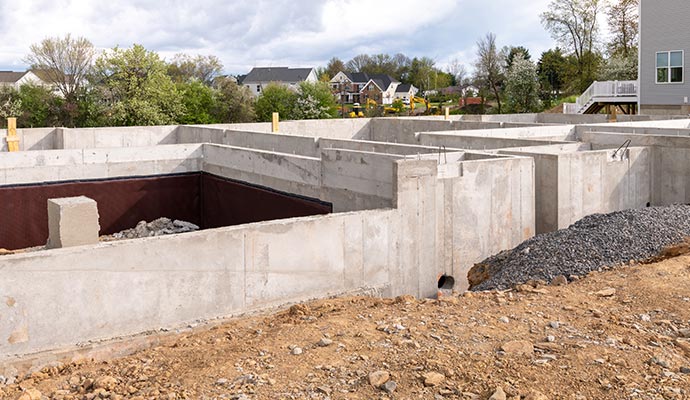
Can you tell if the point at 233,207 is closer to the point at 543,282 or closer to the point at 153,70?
the point at 543,282

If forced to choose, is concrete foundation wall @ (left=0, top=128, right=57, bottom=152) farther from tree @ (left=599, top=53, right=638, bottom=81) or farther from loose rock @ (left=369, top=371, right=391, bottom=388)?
tree @ (left=599, top=53, right=638, bottom=81)

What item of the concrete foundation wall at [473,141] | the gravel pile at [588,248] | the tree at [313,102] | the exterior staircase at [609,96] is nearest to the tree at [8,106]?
the tree at [313,102]

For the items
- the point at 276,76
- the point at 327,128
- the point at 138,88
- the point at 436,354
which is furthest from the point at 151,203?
the point at 276,76

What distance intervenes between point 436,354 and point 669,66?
30.6 meters

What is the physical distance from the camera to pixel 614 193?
16.4 m

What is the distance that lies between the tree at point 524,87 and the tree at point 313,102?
14080mm

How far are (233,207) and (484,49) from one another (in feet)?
188

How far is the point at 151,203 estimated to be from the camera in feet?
74.2

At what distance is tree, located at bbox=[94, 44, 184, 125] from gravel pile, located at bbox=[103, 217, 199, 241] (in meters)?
23.0

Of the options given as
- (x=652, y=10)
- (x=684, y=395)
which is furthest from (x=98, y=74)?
(x=684, y=395)

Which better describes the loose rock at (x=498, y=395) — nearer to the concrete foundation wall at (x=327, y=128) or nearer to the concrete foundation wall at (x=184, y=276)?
the concrete foundation wall at (x=184, y=276)

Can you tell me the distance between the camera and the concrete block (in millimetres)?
11500

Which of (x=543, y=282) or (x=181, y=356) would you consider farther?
(x=543, y=282)

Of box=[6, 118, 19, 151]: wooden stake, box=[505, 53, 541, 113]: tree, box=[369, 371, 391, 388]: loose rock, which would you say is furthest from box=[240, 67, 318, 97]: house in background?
box=[369, 371, 391, 388]: loose rock
